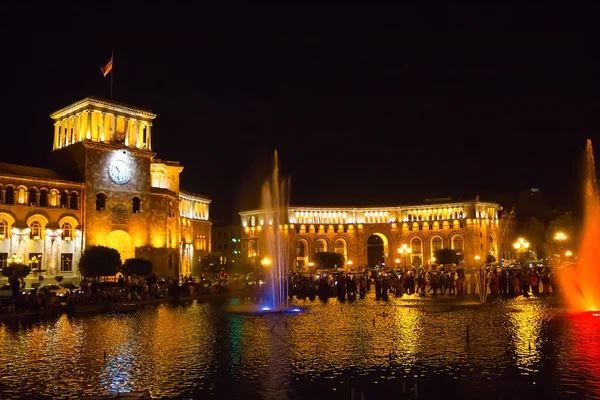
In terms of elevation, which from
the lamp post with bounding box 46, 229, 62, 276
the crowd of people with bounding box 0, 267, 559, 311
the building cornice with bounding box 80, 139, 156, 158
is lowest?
the crowd of people with bounding box 0, 267, 559, 311

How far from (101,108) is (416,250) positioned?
74.1 metres

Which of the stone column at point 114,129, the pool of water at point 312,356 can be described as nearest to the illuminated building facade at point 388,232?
the stone column at point 114,129

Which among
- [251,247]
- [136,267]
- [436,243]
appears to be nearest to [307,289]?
[136,267]

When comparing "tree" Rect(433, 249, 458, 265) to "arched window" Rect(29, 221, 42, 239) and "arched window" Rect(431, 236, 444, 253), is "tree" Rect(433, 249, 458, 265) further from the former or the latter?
"arched window" Rect(29, 221, 42, 239)

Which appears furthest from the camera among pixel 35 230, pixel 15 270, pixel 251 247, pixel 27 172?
pixel 251 247

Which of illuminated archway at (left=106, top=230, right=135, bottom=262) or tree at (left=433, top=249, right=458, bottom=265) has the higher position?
illuminated archway at (left=106, top=230, right=135, bottom=262)

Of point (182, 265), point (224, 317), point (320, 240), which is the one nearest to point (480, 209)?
point (320, 240)

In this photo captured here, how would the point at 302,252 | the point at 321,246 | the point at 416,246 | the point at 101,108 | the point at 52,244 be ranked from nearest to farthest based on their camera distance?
the point at 52,244 → the point at 101,108 → the point at 302,252 → the point at 321,246 → the point at 416,246

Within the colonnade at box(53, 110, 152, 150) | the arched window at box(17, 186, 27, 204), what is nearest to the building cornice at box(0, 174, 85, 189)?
the arched window at box(17, 186, 27, 204)

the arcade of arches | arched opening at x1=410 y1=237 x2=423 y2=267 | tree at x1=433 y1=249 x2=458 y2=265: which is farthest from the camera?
arched opening at x1=410 y1=237 x2=423 y2=267

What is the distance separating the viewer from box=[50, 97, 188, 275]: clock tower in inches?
2068

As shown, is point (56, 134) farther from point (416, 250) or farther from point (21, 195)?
point (416, 250)

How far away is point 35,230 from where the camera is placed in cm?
4775

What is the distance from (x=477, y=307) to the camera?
84.5ft
